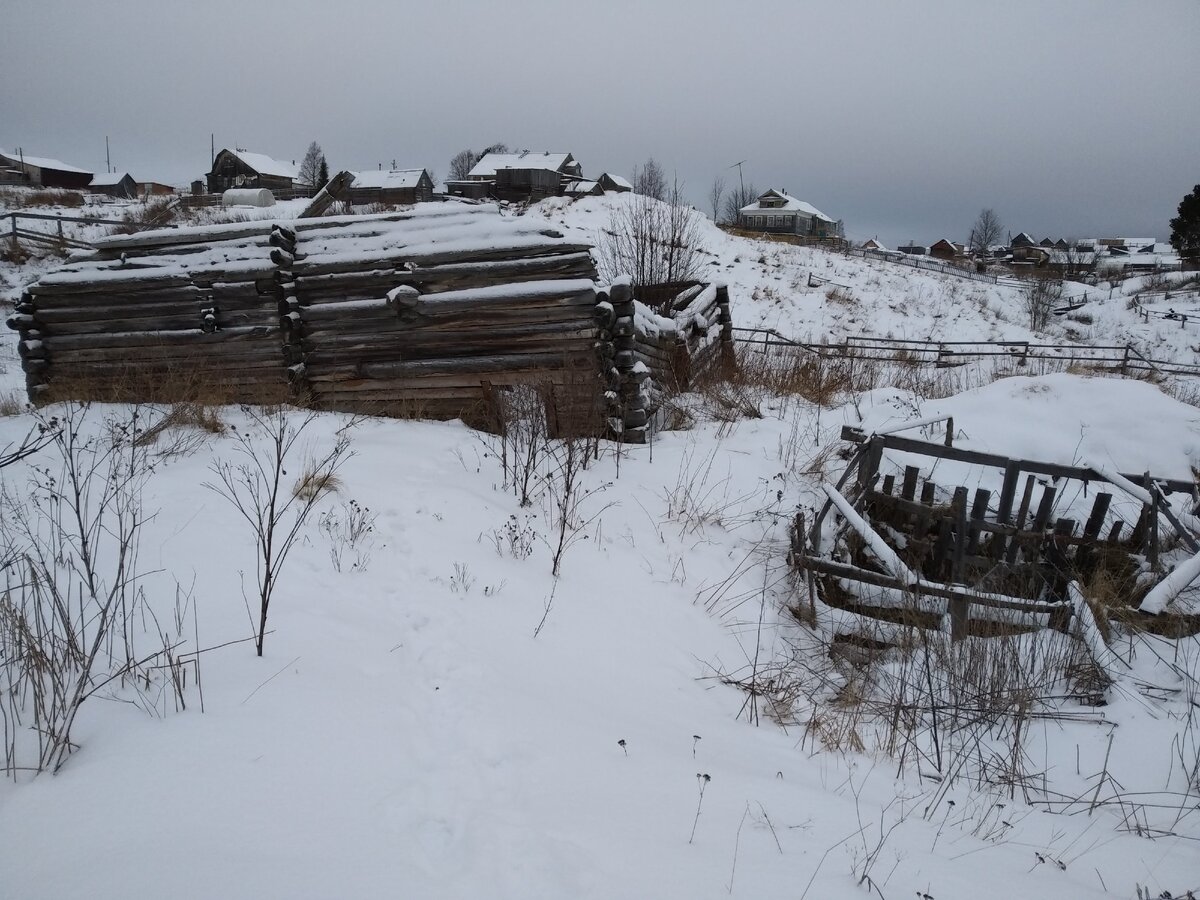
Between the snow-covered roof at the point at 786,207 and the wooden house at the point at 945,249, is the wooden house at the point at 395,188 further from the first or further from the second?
the wooden house at the point at 945,249

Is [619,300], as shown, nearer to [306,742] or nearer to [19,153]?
[306,742]

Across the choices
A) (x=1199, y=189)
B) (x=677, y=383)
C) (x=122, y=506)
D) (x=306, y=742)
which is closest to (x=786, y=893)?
(x=306, y=742)

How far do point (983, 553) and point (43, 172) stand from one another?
239 ft

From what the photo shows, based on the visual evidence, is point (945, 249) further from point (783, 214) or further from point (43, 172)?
point (43, 172)

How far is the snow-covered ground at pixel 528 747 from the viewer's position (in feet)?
5.89

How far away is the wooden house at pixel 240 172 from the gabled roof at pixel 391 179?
6.82 m

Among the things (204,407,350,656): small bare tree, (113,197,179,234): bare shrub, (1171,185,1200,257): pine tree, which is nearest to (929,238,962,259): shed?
(1171,185,1200,257): pine tree

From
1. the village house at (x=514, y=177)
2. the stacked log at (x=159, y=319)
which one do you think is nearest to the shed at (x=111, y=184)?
the village house at (x=514, y=177)

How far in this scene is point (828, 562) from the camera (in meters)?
4.60

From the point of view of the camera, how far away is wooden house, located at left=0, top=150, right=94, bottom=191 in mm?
46219

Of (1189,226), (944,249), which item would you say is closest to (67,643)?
(1189,226)

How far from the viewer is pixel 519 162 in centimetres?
4819

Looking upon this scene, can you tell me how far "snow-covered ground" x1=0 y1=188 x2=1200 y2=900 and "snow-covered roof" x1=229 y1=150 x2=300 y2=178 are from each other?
5208cm

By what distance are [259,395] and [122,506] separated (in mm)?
3807
